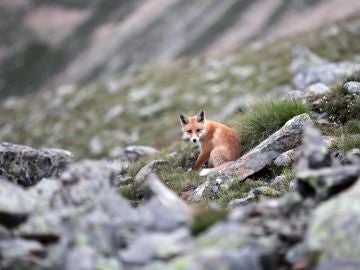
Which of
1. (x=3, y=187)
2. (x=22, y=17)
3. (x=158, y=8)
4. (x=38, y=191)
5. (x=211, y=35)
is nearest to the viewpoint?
(x=3, y=187)

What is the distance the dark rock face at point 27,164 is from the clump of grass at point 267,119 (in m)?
4.87

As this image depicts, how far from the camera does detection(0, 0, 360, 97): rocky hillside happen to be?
3258 inches

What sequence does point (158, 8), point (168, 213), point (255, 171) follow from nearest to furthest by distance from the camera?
point (168, 213) → point (255, 171) → point (158, 8)

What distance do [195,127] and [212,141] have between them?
781mm

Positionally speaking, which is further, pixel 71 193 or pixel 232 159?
pixel 232 159

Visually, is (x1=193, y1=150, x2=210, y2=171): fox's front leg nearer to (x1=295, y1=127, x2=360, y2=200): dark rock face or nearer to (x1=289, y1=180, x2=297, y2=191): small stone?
(x1=289, y1=180, x2=297, y2=191): small stone

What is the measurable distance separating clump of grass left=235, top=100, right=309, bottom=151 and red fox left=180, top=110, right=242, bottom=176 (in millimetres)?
322

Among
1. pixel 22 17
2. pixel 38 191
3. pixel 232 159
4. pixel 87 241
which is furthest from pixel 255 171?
pixel 22 17

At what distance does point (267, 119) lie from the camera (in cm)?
1492

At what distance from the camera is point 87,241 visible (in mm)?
6211

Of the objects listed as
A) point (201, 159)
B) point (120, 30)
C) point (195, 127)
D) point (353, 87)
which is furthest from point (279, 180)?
point (120, 30)

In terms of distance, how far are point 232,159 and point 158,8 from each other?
95.4 meters

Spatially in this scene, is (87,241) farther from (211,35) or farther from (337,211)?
(211,35)

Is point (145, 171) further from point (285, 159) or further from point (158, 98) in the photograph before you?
point (158, 98)
